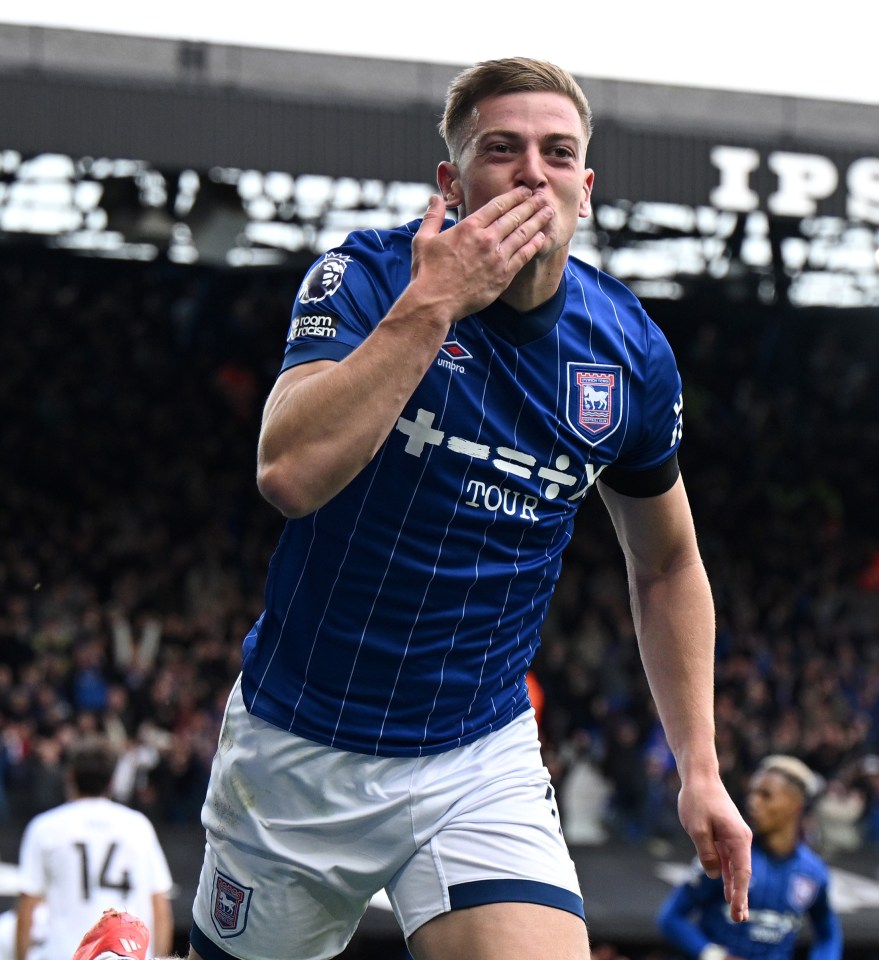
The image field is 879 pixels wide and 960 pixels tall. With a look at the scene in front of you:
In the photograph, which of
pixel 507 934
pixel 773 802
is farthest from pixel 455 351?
pixel 773 802

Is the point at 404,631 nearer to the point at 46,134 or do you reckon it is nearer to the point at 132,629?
the point at 46,134

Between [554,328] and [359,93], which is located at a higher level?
[359,93]

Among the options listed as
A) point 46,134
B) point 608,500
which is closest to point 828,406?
point 46,134

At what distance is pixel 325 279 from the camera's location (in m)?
2.81

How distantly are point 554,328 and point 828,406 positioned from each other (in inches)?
973

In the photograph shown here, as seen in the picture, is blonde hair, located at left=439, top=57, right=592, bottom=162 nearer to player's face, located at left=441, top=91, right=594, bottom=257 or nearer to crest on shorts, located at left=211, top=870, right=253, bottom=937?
player's face, located at left=441, top=91, right=594, bottom=257

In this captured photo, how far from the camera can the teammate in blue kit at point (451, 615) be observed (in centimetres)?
282

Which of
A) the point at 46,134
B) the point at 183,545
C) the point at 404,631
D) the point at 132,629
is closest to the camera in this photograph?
the point at 404,631

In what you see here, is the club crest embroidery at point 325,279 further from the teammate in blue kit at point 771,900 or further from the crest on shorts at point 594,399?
the teammate in blue kit at point 771,900

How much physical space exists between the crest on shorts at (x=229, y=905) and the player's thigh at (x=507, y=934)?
0.40 meters

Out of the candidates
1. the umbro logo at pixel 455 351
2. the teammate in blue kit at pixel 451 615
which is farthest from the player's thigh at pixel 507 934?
the umbro logo at pixel 455 351

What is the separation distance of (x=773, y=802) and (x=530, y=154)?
16.6 feet

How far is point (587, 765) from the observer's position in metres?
15.5

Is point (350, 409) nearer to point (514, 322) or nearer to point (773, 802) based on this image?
point (514, 322)
